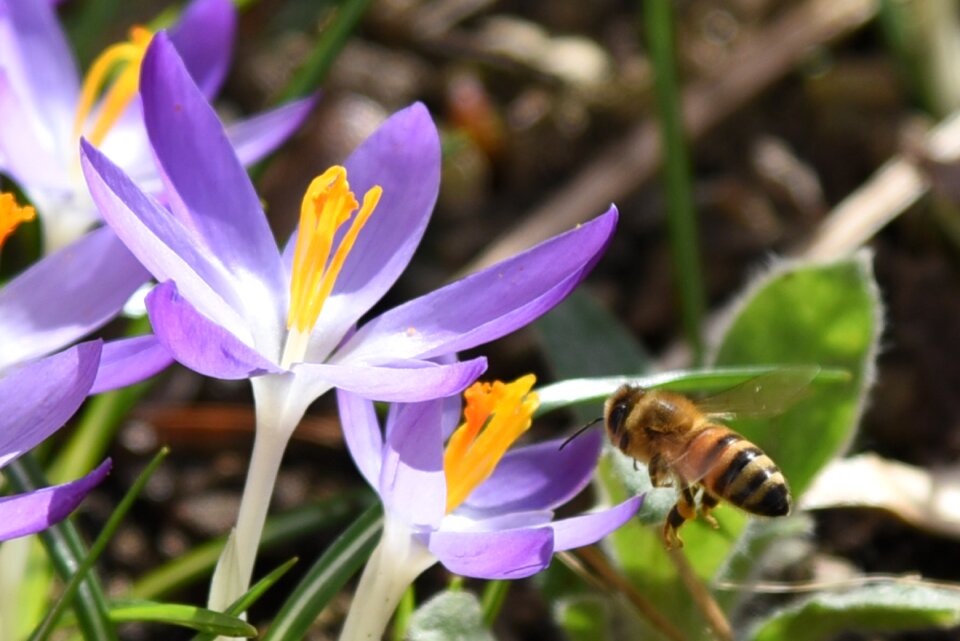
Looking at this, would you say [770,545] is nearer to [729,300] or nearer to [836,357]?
[836,357]

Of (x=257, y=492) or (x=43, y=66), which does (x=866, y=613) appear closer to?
(x=257, y=492)

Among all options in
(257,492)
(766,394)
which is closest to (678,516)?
(766,394)

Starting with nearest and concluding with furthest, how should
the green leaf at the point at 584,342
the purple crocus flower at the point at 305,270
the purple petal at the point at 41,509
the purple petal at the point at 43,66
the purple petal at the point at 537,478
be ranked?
the purple petal at the point at 41,509
the purple crocus flower at the point at 305,270
the purple petal at the point at 537,478
the purple petal at the point at 43,66
the green leaf at the point at 584,342

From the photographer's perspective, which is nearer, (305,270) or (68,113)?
(305,270)

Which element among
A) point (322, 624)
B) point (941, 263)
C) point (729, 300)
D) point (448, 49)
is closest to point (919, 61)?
point (941, 263)

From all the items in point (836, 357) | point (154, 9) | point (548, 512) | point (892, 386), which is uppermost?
point (154, 9)

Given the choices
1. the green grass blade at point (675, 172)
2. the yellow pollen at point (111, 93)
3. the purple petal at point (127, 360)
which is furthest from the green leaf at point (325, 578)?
the green grass blade at point (675, 172)

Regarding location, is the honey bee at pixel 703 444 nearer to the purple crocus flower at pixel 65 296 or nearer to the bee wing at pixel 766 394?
the bee wing at pixel 766 394
